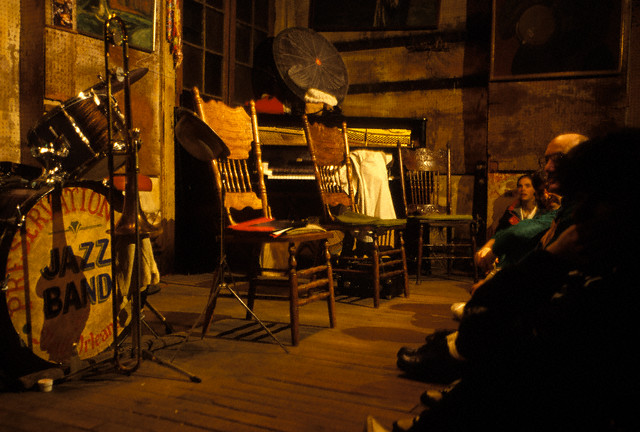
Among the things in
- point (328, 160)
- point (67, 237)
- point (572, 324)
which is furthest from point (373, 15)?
point (572, 324)

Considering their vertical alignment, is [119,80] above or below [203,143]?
above

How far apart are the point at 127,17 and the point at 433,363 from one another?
13.1ft

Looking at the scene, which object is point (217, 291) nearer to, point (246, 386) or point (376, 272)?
point (246, 386)

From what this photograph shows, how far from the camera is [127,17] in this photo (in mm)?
4582

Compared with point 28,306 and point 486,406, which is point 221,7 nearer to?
point 28,306

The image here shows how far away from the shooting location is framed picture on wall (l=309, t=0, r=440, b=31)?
6266 millimetres

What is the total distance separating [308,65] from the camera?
18.6ft

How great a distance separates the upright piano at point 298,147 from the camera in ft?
16.5

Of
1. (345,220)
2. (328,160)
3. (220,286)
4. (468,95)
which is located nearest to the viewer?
(220,286)

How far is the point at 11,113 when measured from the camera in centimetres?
385

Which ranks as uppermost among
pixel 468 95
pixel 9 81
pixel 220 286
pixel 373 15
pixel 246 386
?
pixel 373 15

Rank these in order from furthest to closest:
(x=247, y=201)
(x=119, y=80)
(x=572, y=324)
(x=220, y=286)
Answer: (x=247, y=201)
(x=220, y=286)
(x=119, y=80)
(x=572, y=324)

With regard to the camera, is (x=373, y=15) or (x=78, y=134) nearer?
(x=78, y=134)

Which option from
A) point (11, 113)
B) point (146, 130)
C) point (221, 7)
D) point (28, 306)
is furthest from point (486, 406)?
point (221, 7)
